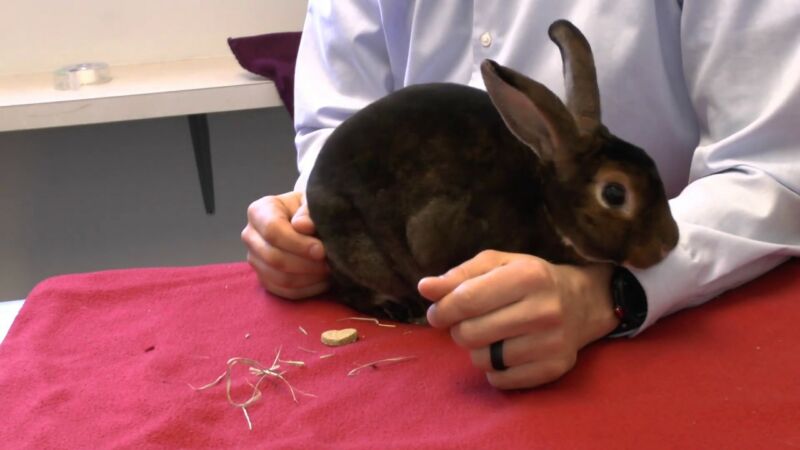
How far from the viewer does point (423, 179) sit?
2.65 feet

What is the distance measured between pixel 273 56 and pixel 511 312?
1329mm

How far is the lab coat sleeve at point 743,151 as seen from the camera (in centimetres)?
86

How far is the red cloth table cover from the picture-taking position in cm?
69

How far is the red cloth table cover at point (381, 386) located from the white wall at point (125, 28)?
1280 mm

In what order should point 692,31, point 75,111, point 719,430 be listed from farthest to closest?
1. point 75,111
2. point 692,31
3. point 719,430

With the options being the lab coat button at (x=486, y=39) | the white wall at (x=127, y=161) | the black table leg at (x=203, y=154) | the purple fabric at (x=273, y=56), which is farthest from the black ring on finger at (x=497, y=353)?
the white wall at (x=127, y=161)

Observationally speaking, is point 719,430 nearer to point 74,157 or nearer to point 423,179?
point 423,179

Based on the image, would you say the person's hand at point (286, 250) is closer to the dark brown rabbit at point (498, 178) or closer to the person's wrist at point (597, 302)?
the dark brown rabbit at point (498, 178)

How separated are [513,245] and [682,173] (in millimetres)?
379

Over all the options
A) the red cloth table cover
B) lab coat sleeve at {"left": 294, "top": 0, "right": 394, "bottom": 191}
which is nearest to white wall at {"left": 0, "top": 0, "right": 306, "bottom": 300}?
lab coat sleeve at {"left": 294, "top": 0, "right": 394, "bottom": 191}

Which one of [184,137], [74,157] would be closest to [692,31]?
[184,137]

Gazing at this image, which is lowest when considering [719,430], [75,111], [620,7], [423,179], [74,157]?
[74,157]

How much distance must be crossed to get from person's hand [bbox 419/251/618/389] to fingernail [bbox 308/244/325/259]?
0.23 metres

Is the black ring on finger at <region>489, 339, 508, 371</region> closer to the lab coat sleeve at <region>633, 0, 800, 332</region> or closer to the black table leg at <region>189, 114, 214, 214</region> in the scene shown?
the lab coat sleeve at <region>633, 0, 800, 332</region>
